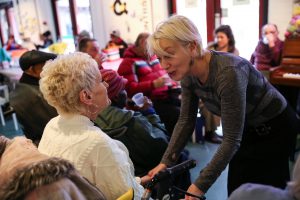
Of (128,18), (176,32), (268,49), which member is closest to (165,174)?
(176,32)

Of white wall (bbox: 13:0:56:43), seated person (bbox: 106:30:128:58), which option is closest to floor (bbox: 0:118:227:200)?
seated person (bbox: 106:30:128:58)

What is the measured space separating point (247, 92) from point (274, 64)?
96.2 inches

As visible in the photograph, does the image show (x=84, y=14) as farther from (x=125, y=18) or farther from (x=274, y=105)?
(x=274, y=105)

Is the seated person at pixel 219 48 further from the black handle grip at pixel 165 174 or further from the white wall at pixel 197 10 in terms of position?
the black handle grip at pixel 165 174

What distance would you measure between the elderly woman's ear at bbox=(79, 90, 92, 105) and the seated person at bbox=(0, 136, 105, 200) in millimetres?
415

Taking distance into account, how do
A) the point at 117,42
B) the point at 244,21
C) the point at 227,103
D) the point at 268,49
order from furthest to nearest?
1. the point at 117,42
2. the point at 244,21
3. the point at 268,49
4. the point at 227,103

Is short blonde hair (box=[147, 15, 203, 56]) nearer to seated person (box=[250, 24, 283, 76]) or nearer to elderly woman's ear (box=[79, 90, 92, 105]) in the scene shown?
elderly woman's ear (box=[79, 90, 92, 105])

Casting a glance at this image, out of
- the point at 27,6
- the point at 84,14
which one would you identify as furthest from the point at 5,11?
the point at 84,14

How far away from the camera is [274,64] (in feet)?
11.4

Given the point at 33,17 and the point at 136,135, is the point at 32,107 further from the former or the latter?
the point at 33,17

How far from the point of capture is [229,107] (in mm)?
1160

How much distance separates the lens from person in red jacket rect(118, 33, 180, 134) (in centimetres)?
297

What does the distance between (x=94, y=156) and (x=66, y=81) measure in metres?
0.30

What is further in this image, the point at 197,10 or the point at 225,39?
the point at 197,10
